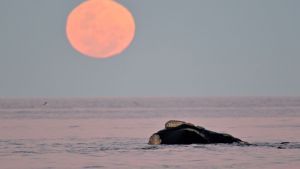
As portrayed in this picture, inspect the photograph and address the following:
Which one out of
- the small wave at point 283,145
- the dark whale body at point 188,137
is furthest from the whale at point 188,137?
the small wave at point 283,145

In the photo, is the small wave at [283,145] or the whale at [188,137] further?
the whale at [188,137]

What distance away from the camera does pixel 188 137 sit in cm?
5075

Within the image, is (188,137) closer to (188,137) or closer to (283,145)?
(188,137)

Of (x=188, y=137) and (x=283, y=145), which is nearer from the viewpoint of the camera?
(x=283, y=145)

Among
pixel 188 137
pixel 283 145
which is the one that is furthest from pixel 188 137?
pixel 283 145

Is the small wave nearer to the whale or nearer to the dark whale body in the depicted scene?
the whale

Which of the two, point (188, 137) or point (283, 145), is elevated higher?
point (188, 137)

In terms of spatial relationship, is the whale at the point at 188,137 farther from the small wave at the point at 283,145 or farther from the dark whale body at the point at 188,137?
the small wave at the point at 283,145

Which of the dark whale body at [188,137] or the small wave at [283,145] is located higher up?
the dark whale body at [188,137]

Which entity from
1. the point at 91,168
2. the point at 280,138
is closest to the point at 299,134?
the point at 280,138

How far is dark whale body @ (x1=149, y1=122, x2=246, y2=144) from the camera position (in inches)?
1998

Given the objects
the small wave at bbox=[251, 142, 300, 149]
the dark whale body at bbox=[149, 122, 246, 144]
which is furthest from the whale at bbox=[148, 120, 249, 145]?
the small wave at bbox=[251, 142, 300, 149]

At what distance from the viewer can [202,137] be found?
167ft

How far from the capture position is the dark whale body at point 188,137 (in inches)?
1998
